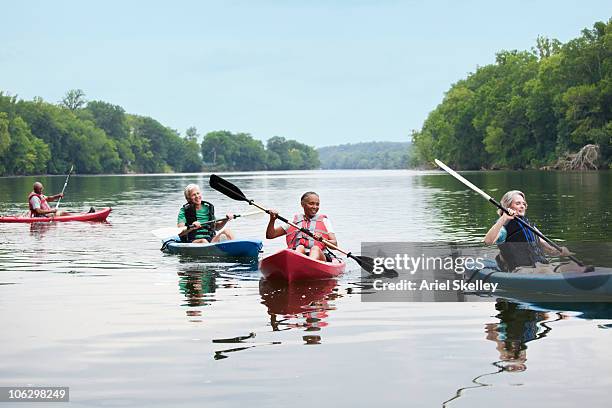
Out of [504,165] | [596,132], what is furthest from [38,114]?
[596,132]

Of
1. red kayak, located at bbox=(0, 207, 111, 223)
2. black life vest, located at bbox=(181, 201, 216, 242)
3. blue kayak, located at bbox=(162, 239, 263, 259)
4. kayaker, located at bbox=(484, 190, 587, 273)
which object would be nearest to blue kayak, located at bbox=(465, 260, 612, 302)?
kayaker, located at bbox=(484, 190, 587, 273)

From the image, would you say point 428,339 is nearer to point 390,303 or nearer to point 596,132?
point 390,303

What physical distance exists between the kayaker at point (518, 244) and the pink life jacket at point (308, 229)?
2.64m

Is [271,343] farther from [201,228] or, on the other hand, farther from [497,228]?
[201,228]

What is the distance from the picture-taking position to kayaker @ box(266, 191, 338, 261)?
12.8 metres

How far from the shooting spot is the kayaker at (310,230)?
12.8 metres

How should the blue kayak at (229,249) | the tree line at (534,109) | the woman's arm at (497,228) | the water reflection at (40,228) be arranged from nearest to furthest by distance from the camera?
the woman's arm at (497,228) < the blue kayak at (229,249) < the water reflection at (40,228) < the tree line at (534,109)

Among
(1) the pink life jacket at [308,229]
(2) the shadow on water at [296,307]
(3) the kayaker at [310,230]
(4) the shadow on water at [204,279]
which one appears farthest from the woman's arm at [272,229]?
(4) the shadow on water at [204,279]

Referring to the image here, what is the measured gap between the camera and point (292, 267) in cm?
1216

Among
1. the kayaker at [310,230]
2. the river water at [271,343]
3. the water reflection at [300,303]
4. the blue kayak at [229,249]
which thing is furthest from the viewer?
the blue kayak at [229,249]

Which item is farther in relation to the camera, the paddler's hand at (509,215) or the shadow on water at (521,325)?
the paddler's hand at (509,215)

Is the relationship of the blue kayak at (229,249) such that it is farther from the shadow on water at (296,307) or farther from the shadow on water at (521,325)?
the shadow on water at (521,325)

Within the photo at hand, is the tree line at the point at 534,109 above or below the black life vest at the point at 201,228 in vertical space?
above

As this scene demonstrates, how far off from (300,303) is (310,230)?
2310 mm
